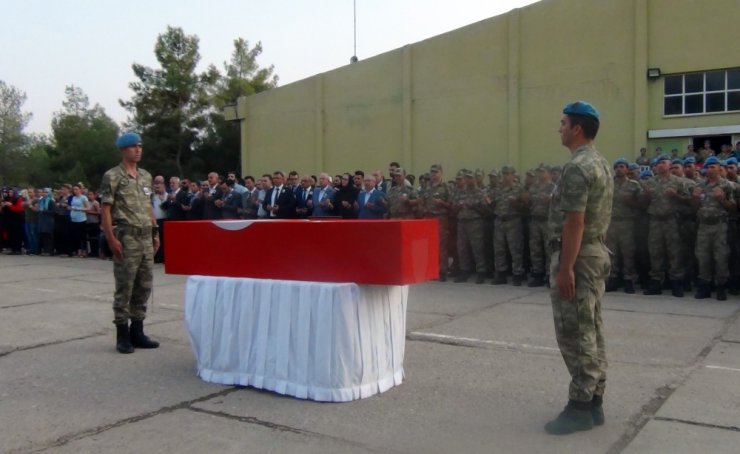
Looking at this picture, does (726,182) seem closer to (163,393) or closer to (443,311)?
(443,311)

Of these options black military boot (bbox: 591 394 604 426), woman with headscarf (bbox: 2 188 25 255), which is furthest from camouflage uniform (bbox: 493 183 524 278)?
woman with headscarf (bbox: 2 188 25 255)

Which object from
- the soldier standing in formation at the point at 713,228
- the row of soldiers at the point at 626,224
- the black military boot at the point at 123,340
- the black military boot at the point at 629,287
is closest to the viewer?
the black military boot at the point at 123,340

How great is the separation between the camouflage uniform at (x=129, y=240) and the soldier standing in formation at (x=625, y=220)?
21.7 feet

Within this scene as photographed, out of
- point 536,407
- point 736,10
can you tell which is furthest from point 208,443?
point 736,10

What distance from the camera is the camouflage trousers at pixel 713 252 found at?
9320 millimetres

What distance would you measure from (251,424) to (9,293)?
8078 mm

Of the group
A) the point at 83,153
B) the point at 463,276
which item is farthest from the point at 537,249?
the point at 83,153

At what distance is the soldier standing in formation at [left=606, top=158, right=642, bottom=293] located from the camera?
10094 millimetres

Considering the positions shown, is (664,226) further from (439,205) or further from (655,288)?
(439,205)

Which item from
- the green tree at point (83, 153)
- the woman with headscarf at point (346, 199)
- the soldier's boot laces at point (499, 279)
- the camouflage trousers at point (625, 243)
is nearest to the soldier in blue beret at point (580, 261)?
the camouflage trousers at point (625, 243)

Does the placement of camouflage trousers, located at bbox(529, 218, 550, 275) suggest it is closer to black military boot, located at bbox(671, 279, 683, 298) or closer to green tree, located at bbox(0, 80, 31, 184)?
black military boot, located at bbox(671, 279, 683, 298)

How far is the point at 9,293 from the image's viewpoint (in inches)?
432

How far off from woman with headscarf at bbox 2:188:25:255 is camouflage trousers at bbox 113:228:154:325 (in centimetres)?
1490

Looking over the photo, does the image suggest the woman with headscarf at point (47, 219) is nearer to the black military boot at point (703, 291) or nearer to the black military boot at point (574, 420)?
the black military boot at point (703, 291)
